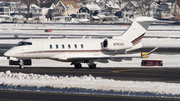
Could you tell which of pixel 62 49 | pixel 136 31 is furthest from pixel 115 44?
pixel 62 49

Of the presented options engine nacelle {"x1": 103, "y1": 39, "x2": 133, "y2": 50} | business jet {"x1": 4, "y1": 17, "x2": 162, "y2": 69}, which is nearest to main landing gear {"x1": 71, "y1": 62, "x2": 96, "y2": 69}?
business jet {"x1": 4, "y1": 17, "x2": 162, "y2": 69}

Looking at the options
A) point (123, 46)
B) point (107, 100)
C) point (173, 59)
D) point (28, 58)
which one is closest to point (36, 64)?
point (28, 58)

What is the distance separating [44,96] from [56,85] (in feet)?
7.89

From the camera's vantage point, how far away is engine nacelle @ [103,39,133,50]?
30495 millimetres

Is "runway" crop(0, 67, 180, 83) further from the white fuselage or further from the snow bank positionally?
the snow bank

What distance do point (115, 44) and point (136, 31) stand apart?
9.49 feet

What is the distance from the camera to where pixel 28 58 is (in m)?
28.7

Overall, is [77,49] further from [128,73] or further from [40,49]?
[128,73]

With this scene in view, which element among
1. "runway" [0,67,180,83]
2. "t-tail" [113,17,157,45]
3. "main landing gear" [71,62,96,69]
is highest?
"t-tail" [113,17,157,45]

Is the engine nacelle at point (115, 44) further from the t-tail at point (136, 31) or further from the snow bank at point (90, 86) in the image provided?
the snow bank at point (90, 86)

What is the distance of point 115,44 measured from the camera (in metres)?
30.6

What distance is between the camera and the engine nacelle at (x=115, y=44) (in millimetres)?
30495

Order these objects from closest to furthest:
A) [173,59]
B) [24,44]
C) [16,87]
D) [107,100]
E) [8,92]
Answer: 1. [107,100]
2. [8,92]
3. [16,87]
4. [24,44]
5. [173,59]

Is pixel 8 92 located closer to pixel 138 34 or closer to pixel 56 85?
pixel 56 85
